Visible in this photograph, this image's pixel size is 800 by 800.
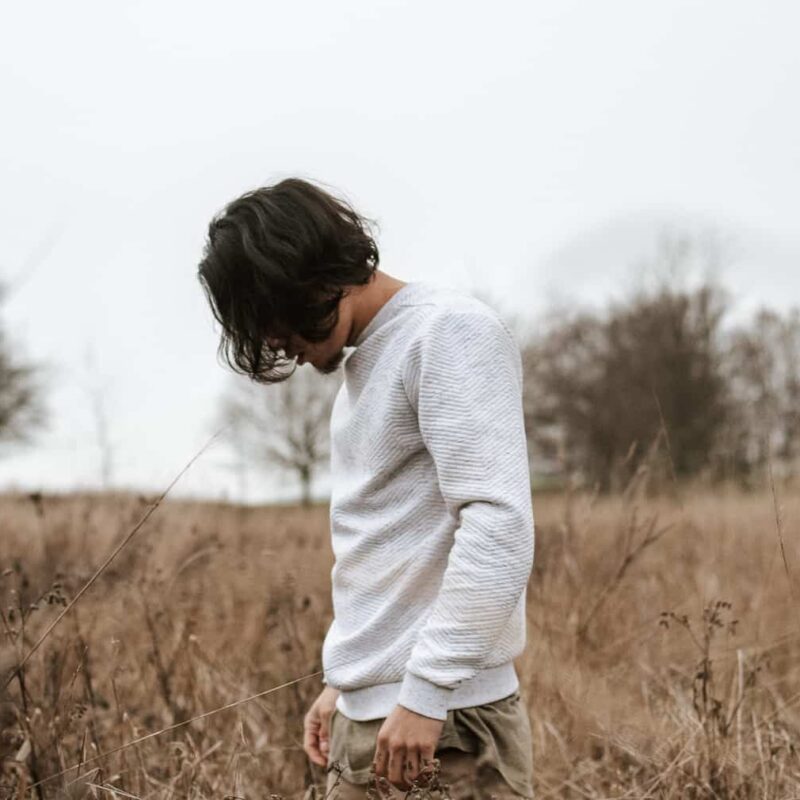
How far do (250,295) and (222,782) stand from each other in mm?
1248

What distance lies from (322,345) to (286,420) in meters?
21.7

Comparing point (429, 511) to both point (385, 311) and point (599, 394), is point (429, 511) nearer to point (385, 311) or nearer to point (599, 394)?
point (385, 311)

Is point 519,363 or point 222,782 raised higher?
point 519,363

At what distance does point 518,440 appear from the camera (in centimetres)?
140

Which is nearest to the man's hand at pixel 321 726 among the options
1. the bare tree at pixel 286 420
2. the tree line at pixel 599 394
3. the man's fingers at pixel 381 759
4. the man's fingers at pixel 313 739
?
the man's fingers at pixel 313 739

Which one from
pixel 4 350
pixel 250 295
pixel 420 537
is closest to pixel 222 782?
pixel 420 537

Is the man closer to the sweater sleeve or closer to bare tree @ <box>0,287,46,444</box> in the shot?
the sweater sleeve

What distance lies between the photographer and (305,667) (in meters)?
3.06

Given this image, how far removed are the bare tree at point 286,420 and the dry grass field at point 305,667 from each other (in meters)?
15.8

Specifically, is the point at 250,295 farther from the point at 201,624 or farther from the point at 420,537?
the point at 201,624

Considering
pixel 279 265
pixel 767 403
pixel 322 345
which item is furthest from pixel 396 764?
pixel 767 403

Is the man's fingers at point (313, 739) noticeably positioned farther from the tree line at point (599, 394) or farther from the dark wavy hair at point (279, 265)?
the tree line at point (599, 394)

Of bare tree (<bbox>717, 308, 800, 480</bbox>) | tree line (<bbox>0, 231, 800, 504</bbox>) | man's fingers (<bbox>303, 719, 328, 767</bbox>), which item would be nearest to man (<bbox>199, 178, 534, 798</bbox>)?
man's fingers (<bbox>303, 719, 328, 767</bbox>)

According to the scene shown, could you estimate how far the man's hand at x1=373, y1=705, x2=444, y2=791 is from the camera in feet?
4.42
